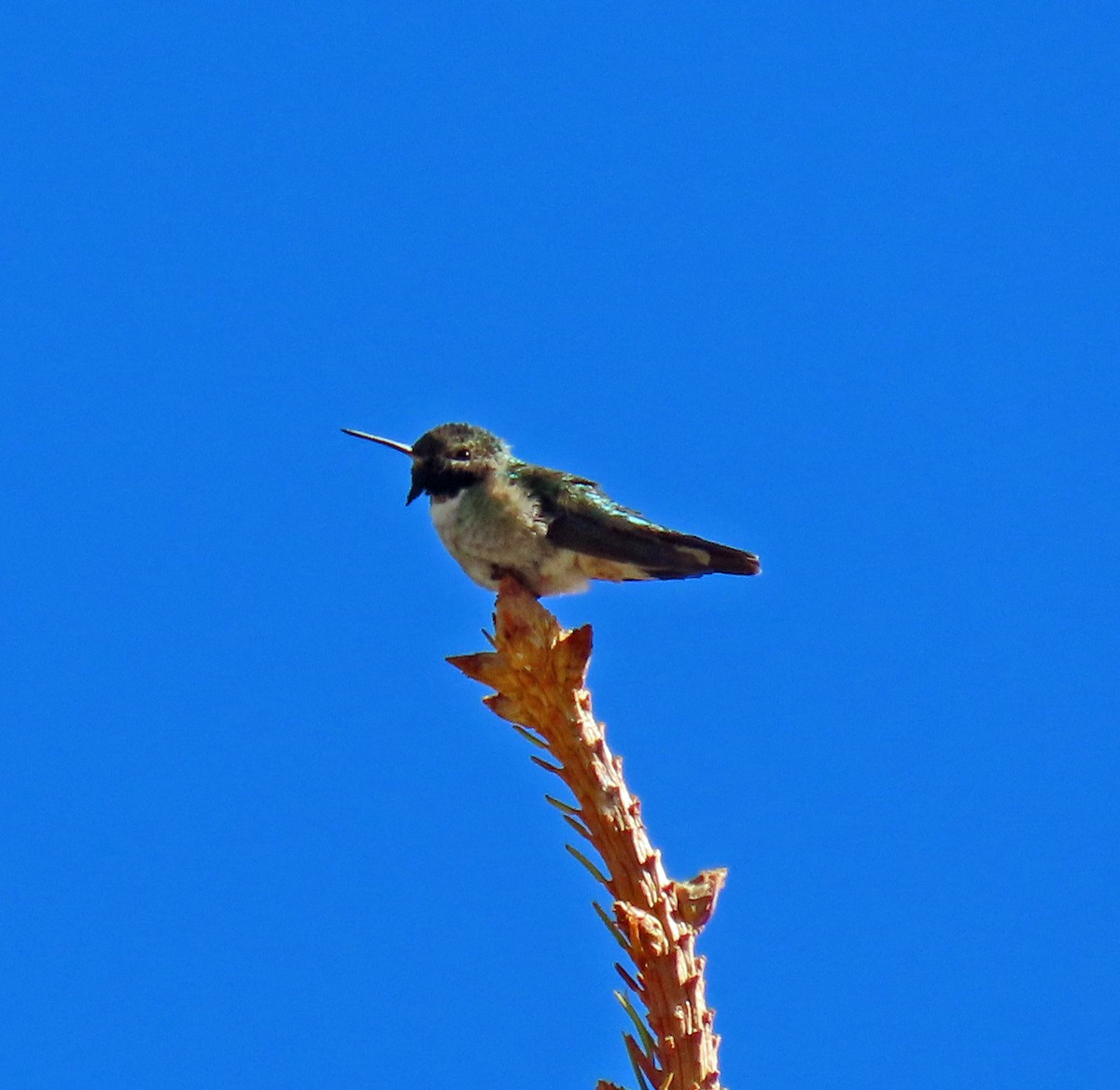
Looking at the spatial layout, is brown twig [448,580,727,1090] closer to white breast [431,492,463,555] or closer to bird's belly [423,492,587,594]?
bird's belly [423,492,587,594]

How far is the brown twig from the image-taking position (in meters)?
3.00

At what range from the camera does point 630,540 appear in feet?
18.9

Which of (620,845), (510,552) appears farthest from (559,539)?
(620,845)

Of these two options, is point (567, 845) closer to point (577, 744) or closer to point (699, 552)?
point (577, 744)

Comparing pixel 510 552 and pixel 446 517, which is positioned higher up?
pixel 446 517

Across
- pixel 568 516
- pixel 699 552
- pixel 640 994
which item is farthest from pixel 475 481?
pixel 640 994

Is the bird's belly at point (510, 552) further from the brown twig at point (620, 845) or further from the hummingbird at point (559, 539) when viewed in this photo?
the brown twig at point (620, 845)

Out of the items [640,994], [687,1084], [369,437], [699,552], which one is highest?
[369,437]

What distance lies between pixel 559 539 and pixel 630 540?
0.97 ft

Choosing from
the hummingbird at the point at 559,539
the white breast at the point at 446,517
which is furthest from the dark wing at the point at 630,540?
the white breast at the point at 446,517

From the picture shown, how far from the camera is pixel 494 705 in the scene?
13.0ft

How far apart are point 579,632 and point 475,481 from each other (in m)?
2.30

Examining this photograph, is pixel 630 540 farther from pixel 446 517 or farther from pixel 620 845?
pixel 620 845

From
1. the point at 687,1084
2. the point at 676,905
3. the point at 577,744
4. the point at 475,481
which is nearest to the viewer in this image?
the point at 687,1084
